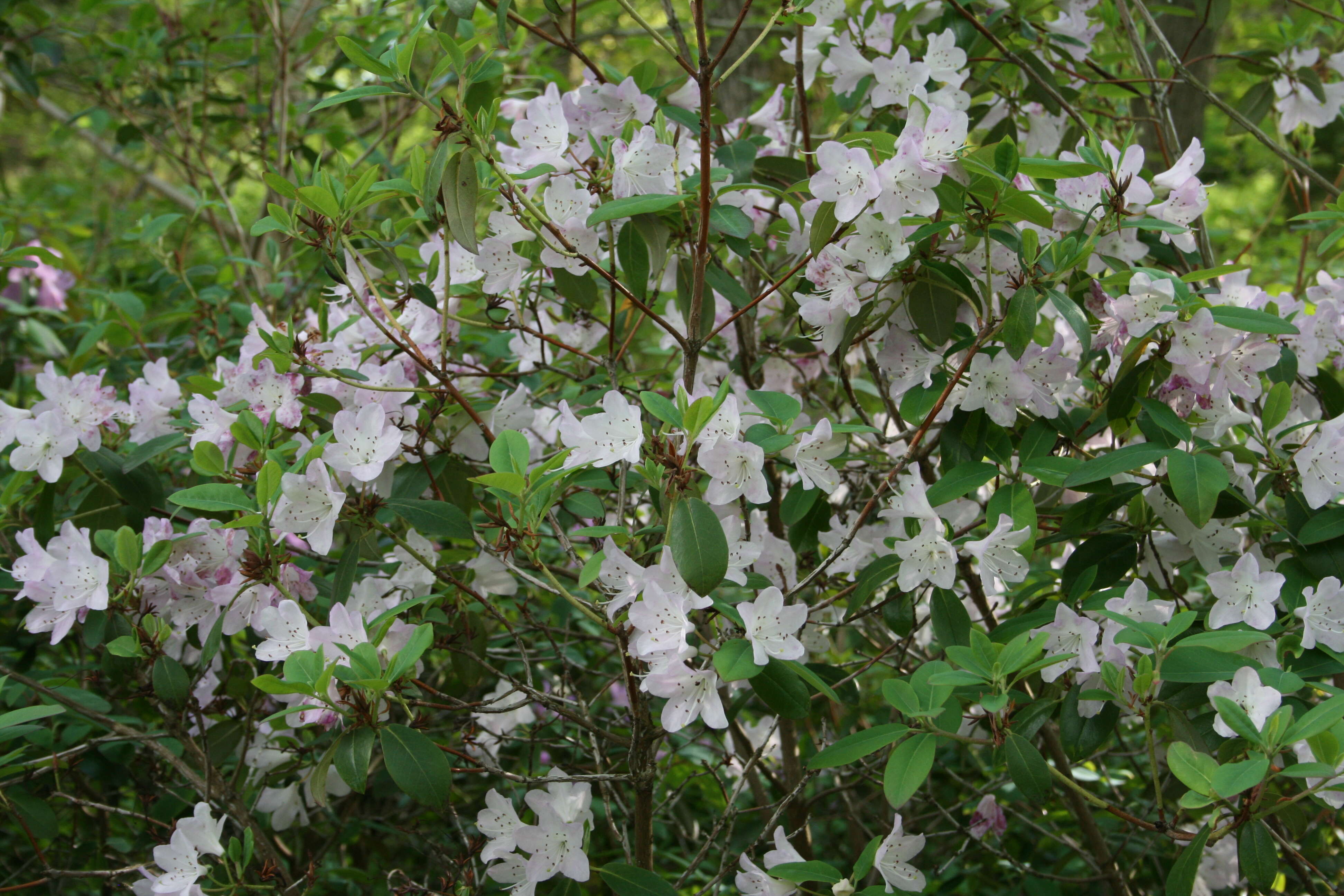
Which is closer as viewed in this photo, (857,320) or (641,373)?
(857,320)

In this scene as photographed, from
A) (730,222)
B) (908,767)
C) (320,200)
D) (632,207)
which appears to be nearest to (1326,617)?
(908,767)

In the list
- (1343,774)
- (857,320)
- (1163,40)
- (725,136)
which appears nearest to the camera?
(1343,774)

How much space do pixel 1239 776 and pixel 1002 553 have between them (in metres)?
0.42

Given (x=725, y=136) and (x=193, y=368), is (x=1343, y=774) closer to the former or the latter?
(x=725, y=136)

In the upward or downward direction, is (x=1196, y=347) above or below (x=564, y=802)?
above

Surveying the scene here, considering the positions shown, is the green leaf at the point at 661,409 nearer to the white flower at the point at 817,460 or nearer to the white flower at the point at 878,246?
the white flower at the point at 817,460

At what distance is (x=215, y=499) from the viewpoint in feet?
4.34

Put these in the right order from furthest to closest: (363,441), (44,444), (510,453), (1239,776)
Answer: (44,444) → (363,441) → (510,453) → (1239,776)

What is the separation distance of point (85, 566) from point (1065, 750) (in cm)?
144

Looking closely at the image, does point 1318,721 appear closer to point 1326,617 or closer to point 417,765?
point 1326,617

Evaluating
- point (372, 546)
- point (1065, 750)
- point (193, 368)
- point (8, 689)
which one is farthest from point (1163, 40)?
point (8, 689)

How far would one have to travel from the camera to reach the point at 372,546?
5.03ft

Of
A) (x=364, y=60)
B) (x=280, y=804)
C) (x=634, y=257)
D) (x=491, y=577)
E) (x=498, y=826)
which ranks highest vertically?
(x=364, y=60)

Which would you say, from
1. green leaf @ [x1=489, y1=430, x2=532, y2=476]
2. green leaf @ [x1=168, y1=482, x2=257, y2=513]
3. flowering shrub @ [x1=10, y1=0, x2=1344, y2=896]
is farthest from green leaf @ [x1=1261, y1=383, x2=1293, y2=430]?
green leaf @ [x1=168, y1=482, x2=257, y2=513]
